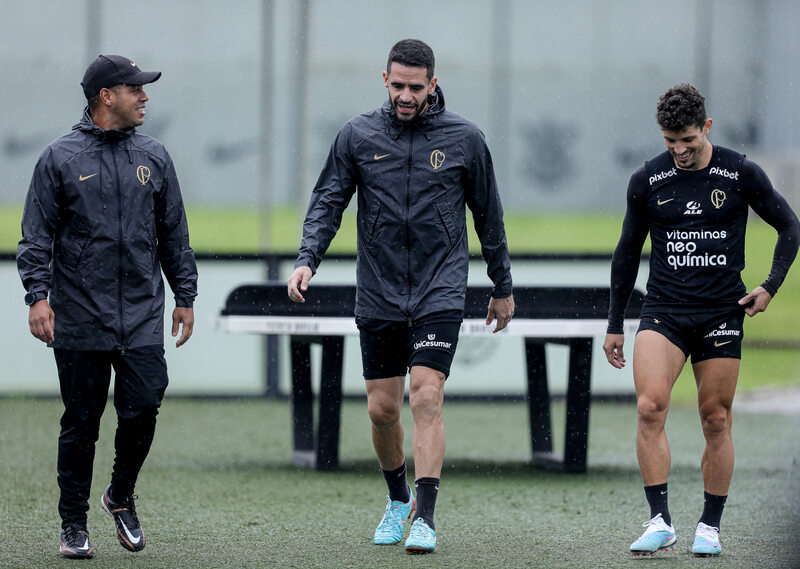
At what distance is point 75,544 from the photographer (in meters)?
5.14

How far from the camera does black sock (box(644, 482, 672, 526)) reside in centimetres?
524

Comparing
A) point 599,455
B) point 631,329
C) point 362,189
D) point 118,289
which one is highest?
point 362,189

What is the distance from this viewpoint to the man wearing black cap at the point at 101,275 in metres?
5.17

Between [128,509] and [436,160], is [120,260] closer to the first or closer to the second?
[128,509]

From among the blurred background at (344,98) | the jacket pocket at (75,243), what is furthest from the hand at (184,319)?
the blurred background at (344,98)

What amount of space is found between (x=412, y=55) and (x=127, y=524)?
2.03m

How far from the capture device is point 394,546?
544 cm

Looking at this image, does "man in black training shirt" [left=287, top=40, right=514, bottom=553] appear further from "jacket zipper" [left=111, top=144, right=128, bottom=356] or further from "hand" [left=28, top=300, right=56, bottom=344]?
"hand" [left=28, top=300, right=56, bottom=344]

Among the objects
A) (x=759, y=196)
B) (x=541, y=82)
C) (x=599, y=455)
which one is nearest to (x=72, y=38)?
(x=541, y=82)

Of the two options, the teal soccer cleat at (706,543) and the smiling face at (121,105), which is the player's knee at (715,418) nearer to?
the teal soccer cleat at (706,543)

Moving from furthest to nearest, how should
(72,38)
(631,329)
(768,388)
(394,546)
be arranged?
(768,388) → (72,38) → (631,329) → (394,546)

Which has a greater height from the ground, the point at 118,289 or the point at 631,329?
the point at 118,289

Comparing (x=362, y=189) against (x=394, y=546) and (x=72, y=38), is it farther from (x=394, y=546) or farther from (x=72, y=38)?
(x=72, y=38)

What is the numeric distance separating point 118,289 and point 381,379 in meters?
1.05
